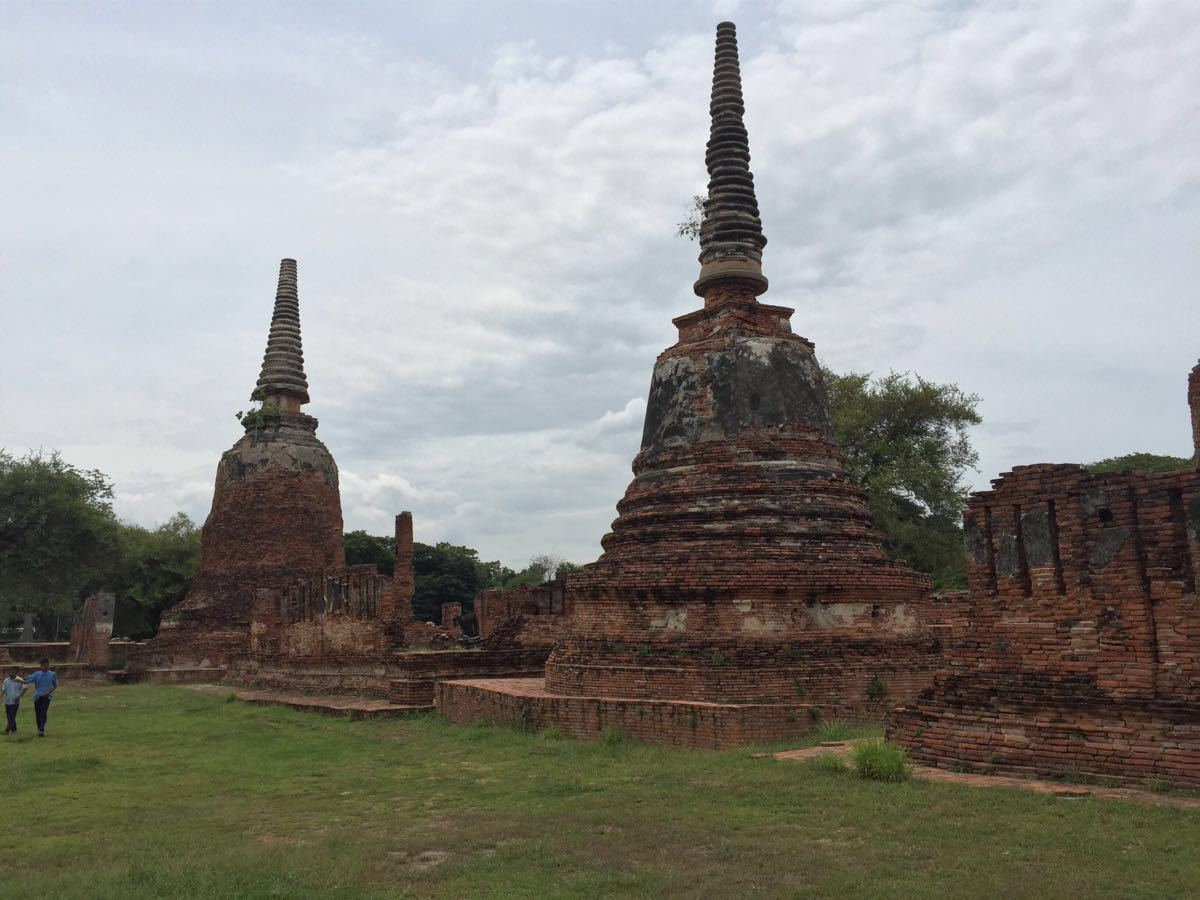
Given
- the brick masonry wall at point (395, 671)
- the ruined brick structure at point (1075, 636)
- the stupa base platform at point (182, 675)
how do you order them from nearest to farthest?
the ruined brick structure at point (1075, 636), the brick masonry wall at point (395, 671), the stupa base platform at point (182, 675)

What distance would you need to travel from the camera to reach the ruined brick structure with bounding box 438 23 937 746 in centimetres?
1168

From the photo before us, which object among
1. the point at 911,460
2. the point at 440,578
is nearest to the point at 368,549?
the point at 440,578

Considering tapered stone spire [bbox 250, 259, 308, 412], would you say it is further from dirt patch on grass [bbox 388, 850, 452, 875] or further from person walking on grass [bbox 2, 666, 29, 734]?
dirt patch on grass [bbox 388, 850, 452, 875]

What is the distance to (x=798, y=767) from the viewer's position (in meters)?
8.39

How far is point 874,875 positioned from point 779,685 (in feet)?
21.3

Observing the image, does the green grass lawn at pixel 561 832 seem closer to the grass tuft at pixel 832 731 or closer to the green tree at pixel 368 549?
the grass tuft at pixel 832 731

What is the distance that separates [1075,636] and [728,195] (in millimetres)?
9921

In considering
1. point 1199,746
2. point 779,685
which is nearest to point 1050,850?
point 1199,746

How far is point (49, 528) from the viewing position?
97.0ft

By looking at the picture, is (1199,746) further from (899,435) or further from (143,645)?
(143,645)

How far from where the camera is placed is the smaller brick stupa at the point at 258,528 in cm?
2700

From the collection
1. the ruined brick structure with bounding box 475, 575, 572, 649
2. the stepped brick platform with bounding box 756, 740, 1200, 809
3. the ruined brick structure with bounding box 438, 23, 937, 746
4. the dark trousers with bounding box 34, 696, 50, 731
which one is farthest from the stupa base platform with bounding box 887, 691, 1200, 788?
the dark trousers with bounding box 34, 696, 50, 731

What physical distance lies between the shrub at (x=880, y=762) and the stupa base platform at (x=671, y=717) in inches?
88.3

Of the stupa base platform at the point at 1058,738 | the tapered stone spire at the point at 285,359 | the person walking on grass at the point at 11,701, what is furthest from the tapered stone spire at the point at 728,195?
the tapered stone spire at the point at 285,359
